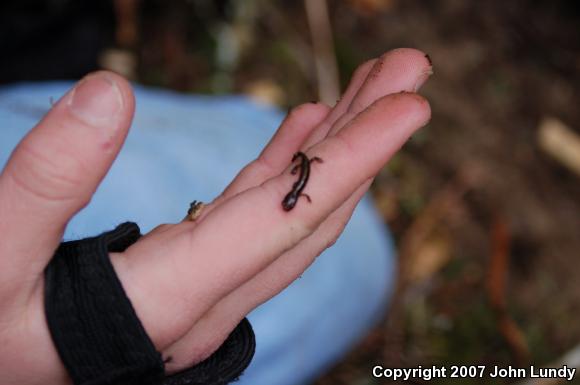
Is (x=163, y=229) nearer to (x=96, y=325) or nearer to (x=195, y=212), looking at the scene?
(x=195, y=212)

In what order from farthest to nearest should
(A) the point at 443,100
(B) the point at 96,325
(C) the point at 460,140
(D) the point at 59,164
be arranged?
1. (A) the point at 443,100
2. (C) the point at 460,140
3. (B) the point at 96,325
4. (D) the point at 59,164

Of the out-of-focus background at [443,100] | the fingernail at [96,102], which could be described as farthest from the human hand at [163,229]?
the out-of-focus background at [443,100]

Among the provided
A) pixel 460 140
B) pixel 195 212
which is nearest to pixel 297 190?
pixel 195 212

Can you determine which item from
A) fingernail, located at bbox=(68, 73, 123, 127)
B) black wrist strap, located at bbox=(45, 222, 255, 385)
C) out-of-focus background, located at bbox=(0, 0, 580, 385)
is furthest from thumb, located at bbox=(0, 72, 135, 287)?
out-of-focus background, located at bbox=(0, 0, 580, 385)

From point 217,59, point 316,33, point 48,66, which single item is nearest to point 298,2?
point 316,33

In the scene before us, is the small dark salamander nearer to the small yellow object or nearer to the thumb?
the small yellow object

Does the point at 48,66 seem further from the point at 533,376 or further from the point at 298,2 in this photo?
the point at 533,376
